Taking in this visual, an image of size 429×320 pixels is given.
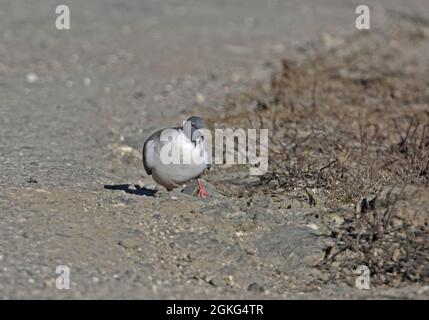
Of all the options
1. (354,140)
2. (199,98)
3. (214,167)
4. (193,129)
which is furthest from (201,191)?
(199,98)

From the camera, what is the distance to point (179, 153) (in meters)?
6.90

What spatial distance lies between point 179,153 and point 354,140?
8.79 ft

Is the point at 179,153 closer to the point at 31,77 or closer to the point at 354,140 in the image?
the point at 354,140

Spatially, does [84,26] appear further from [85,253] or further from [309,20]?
[85,253]

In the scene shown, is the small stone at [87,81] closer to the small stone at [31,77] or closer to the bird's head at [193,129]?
the small stone at [31,77]

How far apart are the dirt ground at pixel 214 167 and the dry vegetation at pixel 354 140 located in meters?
0.02

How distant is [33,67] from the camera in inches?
514

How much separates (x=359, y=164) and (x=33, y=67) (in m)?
6.06

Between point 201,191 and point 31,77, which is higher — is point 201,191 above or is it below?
below

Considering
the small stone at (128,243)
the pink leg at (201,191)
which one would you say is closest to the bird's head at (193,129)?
the pink leg at (201,191)

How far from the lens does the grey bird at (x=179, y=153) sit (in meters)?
6.86

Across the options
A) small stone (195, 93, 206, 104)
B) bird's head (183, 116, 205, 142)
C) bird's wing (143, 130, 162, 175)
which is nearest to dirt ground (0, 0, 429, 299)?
small stone (195, 93, 206, 104)

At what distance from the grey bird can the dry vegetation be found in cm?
72

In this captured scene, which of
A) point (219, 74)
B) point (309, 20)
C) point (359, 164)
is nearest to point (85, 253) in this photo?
point (359, 164)
